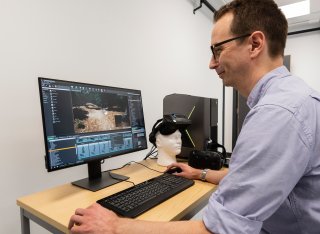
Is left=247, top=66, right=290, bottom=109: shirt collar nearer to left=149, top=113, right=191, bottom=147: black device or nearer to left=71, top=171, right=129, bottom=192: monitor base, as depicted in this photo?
left=149, top=113, right=191, bottom=147: black device

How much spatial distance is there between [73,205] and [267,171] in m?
0.71

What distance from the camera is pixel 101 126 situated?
1161 mm

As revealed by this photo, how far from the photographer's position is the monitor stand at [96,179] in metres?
1.11

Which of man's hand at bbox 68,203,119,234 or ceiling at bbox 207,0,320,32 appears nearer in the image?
man's hand at bbox 68,203,119,234

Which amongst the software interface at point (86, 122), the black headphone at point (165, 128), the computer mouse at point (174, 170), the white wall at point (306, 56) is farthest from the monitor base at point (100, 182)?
the white wall at point (306, 56)

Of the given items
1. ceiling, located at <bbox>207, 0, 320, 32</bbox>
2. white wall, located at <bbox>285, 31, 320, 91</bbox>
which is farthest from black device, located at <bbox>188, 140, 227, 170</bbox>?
white wall, located at <bbox>285, 31, 320, 91</bbox>

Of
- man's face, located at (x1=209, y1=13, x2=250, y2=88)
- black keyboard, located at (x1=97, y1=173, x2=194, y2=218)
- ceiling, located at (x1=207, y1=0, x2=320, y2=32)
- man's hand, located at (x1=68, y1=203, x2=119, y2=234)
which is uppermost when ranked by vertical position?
ceiling, located at (x1=207, y1=0, x2=320, y2=32)

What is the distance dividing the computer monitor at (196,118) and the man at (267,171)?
821mm

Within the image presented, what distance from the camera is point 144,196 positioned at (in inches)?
37.3

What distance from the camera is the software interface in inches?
37.6

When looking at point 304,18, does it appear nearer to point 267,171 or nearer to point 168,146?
point 168,146

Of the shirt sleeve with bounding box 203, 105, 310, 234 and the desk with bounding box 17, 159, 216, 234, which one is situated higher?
the shirt sleeve with bounding box 203, 105, 310, 234

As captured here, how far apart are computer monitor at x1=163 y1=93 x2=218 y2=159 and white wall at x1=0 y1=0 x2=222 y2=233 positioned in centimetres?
36

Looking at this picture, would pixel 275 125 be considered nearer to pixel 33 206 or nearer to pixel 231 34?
pixel 231 34
